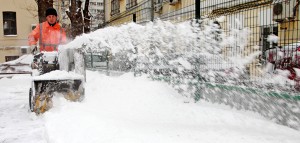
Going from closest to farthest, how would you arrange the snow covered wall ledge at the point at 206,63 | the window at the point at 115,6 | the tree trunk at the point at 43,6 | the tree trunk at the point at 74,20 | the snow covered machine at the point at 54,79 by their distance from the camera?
the snow covered wall ledge at the point at 206,63
the snow covered machine at the point at 54,79
the tree trunk at the point at 43,6
the tree trunk at the point at 74,20
the window at the point at 115,6

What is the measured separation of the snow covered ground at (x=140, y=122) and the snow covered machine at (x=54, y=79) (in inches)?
6.1

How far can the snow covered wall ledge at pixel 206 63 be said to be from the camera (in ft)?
15.8

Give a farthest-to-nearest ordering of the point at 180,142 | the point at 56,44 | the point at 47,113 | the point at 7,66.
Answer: the point at 7,66 → the point at 56,44 → the point at 47,113 → the point at 180,142

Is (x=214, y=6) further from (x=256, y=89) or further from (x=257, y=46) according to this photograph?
(x=256, y=89)

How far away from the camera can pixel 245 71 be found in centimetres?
530

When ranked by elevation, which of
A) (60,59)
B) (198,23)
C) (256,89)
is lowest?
(256,89)

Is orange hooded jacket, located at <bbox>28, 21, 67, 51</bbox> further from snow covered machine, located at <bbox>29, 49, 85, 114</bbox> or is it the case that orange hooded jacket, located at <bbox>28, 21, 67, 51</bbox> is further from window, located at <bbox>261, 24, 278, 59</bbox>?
window, located at <bbox>261, 24, 278, 59</bbox>

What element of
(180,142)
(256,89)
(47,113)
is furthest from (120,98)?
(180,142)

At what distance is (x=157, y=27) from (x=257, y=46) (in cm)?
283

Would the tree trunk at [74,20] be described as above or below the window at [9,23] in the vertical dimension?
below

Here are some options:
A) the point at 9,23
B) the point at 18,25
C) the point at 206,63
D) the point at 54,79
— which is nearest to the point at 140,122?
the point at 54,79

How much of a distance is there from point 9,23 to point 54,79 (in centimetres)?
2447

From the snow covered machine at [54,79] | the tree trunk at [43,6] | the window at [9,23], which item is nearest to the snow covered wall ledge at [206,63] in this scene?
the snow covered machine at [54,79]

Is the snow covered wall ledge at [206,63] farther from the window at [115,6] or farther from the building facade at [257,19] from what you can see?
the window at [115,6]
